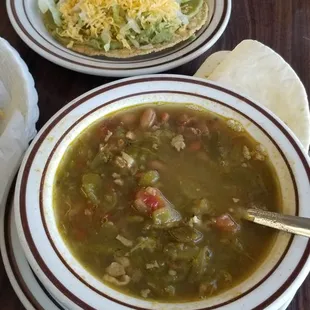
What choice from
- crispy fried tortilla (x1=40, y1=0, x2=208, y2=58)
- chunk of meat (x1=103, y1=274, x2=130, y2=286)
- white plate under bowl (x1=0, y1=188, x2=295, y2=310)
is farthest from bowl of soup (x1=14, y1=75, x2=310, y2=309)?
crispy fried tortilla (x1=40, y1=0, x2=208, y2=58)

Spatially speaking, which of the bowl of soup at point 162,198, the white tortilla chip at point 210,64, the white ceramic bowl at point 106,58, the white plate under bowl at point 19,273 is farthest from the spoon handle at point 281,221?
the white ceramic bowl at point 106,58

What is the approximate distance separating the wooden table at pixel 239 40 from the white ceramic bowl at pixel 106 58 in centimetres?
9

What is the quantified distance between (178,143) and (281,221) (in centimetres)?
49

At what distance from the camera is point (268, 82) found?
2.25 meters

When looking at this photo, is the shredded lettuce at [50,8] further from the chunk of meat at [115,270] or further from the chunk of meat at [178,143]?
the chunk of meat at [115,270]

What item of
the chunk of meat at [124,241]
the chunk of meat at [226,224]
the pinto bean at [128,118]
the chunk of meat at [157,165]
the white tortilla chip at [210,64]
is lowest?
the chunk of meat at [124,241]

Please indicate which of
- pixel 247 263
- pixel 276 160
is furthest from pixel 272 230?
pixel 276 160

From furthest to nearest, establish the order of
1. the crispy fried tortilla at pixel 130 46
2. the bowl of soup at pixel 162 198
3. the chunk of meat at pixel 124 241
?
the crispy fried tortilla at pixel 130 46, the chunk of meat at pixel 124 241, the bowl of soup at pixel 162 198

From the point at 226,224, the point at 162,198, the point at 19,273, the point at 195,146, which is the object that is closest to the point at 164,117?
the point at 195,146

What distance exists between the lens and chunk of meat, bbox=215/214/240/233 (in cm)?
172

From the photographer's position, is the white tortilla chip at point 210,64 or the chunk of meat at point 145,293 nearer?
the chunk of meat at point 145,293

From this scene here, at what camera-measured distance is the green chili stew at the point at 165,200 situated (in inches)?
64.2

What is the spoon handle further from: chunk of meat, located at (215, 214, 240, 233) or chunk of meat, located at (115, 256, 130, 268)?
chunk of meat, located at (115, 256, 130, 268)

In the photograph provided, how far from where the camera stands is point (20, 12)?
8.69ft
